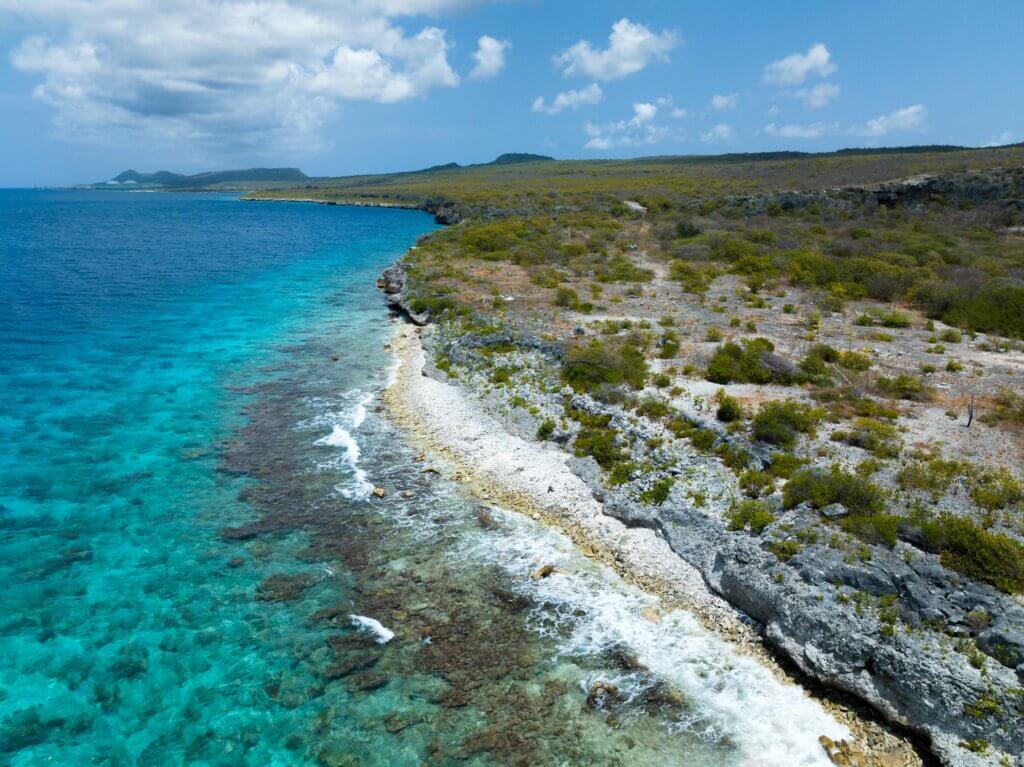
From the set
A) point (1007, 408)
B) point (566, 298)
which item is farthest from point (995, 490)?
point (566, 298)

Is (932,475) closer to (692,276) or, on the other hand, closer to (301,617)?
(301,617)

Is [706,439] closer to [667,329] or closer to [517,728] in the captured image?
[517,728]

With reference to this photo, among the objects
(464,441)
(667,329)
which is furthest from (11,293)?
(667,329)

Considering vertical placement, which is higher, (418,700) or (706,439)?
(706,439)

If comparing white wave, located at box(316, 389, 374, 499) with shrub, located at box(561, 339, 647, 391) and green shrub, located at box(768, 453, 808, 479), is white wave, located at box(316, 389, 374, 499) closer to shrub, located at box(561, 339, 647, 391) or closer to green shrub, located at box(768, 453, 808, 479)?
shrub, located at box(561, 339, 647, 391)

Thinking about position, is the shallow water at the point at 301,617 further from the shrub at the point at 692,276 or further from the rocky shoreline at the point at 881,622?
the shrub at the point at 692,276

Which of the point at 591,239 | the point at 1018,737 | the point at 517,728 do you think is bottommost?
the point at 517,728

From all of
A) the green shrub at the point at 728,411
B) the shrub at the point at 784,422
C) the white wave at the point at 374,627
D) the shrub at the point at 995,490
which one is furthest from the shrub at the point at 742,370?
the white wave at the point at 374,627

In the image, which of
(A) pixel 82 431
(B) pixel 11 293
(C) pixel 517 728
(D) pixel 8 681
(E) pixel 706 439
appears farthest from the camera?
(B) pixel 11 293
